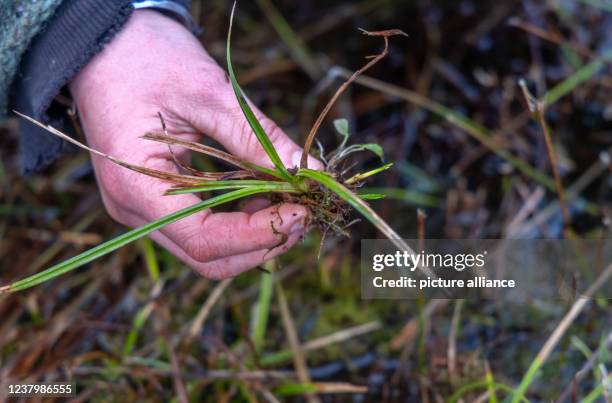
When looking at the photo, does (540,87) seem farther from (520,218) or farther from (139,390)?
(139,390)

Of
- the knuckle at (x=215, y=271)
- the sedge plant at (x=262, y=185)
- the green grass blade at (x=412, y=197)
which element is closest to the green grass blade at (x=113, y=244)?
the sedge plant at (x=262, y=185)

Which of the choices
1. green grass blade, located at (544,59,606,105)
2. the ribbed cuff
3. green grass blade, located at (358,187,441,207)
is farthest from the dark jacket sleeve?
green grass blade, located at (544,59,606,105)

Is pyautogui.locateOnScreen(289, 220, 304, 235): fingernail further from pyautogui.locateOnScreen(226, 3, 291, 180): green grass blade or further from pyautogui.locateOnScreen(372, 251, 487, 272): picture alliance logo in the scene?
pyautogui.locateOnScreen(372, 251, 487, 272): picture alliance logo

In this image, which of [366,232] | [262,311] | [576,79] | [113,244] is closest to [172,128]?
[113,244]

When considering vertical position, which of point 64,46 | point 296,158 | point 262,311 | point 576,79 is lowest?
point 262,311

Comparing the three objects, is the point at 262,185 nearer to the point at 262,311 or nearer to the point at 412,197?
the point at 262,311

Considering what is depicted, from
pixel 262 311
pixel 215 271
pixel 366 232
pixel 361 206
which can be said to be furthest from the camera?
pixel 366 232
